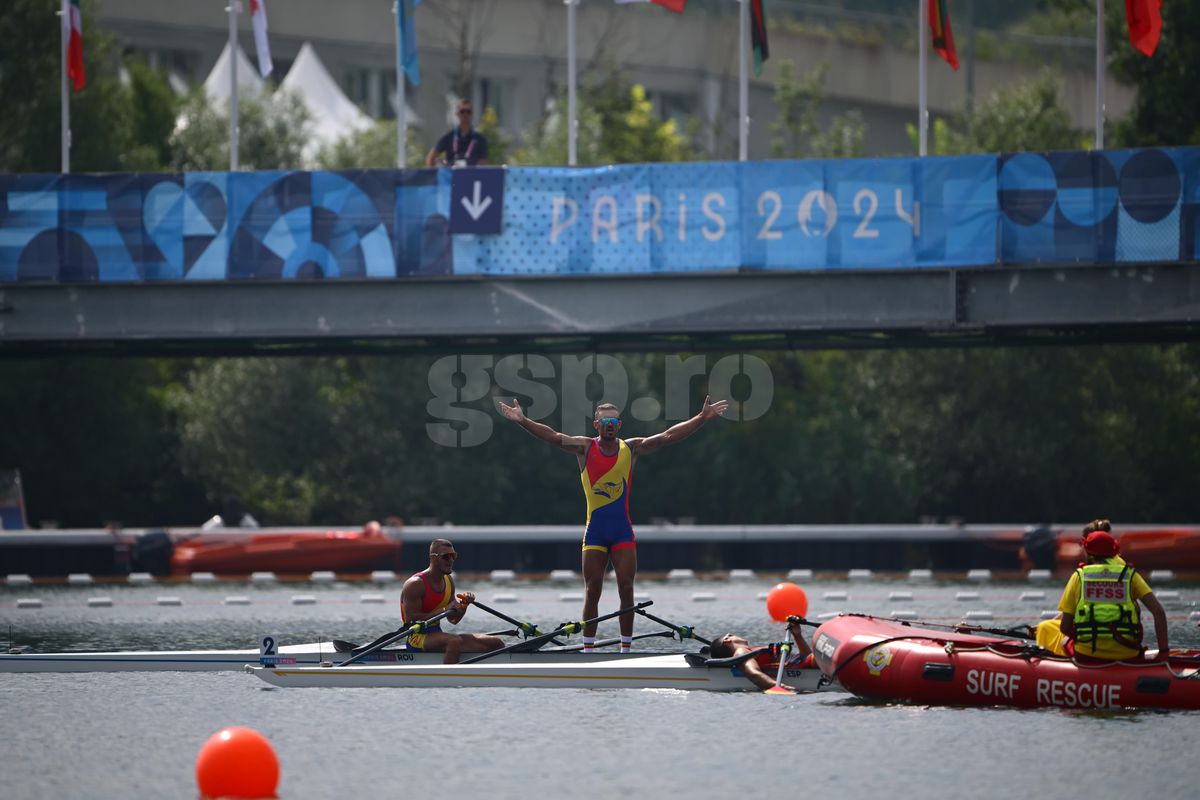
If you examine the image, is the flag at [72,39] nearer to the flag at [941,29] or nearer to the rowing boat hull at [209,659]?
the flag at [941,29]

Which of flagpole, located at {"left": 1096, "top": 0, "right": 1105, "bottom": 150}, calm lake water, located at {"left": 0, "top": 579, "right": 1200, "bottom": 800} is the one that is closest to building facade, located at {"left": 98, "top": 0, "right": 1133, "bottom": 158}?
flagpole, located at {"left": 1096, "top": 0, "right": 1105, "bottom": 150}

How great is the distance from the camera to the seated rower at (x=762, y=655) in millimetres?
16328

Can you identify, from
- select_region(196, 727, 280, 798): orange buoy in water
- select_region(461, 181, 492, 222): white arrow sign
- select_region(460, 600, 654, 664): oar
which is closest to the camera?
select_region(196, 727, 280, 798): orange buoy in water

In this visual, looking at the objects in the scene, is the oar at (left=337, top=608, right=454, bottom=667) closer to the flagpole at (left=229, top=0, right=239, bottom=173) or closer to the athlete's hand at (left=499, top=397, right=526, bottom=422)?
the athlete's hand at (left=499, top=397, right=526, bottom=422)

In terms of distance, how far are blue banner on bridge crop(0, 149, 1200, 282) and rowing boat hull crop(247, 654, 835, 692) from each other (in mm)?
10812

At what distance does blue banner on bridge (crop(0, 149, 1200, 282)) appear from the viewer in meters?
25.8

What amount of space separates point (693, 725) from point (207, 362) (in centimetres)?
3567

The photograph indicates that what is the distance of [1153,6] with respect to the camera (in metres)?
28.0

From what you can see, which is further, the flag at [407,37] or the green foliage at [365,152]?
the green foliage at [365,152]

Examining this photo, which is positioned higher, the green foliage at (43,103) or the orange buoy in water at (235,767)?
the green foliage at (43,103)

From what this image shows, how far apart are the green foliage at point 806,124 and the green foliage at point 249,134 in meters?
14.9

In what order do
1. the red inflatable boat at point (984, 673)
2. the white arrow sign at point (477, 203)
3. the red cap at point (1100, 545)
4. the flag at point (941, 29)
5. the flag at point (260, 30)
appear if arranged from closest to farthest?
the red inflatable boat at point (984, 673), the red cap at point (1100, 545), the white arrow sign at point (477, 203), the flag at point (941, 29), the flag at point (260, 30)

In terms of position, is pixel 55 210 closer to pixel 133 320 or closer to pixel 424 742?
pixel 133 320

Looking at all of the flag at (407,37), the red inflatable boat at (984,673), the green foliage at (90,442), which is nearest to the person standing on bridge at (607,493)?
the red inflatable boat at (984,673)
